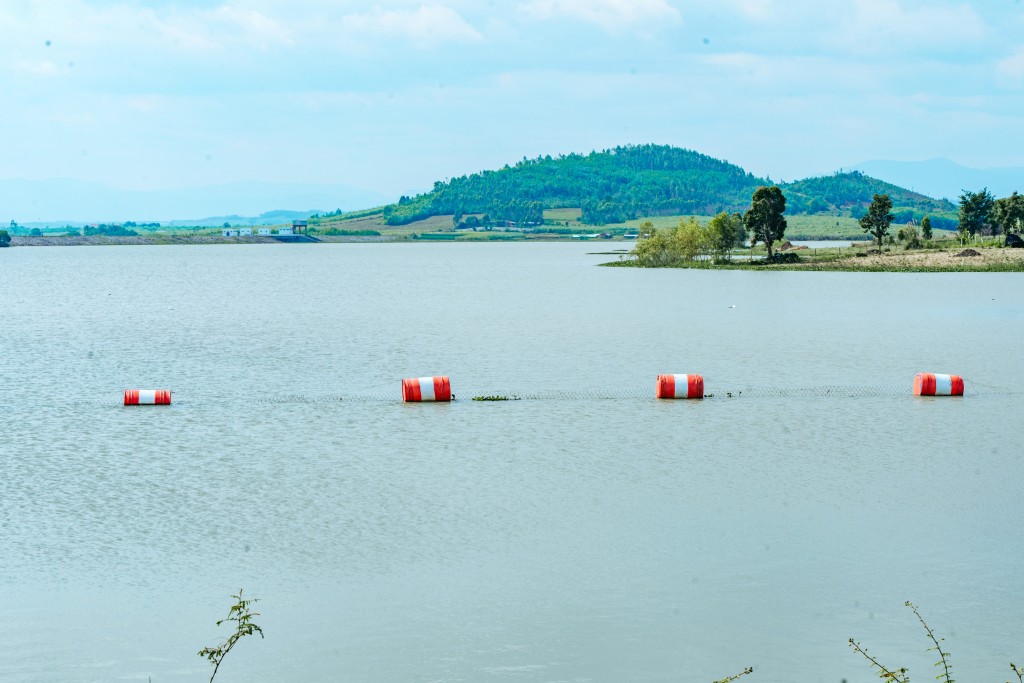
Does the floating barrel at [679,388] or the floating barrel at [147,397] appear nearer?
the floating barrel at [147,397]

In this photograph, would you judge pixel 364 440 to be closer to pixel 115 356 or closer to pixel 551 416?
pixel 551 416

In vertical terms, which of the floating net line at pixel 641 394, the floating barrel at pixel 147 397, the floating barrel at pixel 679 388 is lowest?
the floating net line at pixel 641 394

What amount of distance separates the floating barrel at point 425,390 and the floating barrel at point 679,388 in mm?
11304

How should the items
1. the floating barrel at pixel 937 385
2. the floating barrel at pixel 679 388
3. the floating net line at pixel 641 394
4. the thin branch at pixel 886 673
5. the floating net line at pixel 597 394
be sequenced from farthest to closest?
the floating barrel at pixel 937 385 < the floating net line at pixel 641 394 < the floating net line at pixel 597 394 < the floating barrel at pixel 679 388 < the thin branch at pixel 886 673

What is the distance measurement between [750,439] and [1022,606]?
22061 millimetres

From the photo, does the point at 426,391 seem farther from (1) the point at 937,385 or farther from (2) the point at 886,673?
(2) the point at 886,673

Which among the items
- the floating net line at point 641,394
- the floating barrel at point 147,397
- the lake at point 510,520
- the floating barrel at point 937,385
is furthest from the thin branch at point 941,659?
the floating barrel at point 147,397

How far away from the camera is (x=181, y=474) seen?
134ft

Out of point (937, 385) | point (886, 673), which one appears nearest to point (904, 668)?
point (886, 673)

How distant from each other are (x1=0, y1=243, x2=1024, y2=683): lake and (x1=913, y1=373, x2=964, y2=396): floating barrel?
108 cm

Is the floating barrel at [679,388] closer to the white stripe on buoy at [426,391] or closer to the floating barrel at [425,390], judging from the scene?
the floating barrel at [425,390]

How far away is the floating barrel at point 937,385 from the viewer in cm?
6072

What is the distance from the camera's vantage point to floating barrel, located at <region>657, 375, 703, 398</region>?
59.3m

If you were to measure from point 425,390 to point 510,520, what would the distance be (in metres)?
24.2
